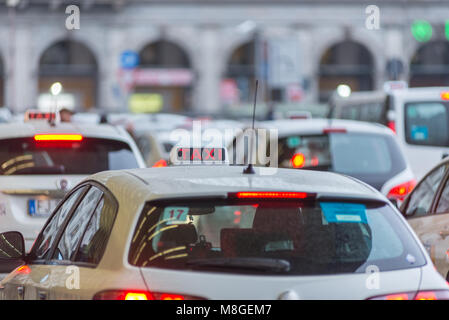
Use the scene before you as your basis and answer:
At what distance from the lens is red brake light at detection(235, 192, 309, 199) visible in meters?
4.61

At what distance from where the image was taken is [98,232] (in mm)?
4961

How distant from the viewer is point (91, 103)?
64188 millimetres

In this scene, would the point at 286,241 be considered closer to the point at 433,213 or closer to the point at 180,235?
the point at 180,235

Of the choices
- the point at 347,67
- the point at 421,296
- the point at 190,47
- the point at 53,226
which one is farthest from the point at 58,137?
the point at 347,67

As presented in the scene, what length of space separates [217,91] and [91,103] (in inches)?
263

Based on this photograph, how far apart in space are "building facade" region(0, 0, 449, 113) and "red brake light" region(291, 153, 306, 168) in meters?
50.3

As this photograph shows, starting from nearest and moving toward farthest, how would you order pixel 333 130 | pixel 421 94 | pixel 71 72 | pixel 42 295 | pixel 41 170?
pixel 42 295
pixel 41 170
pixel 333 130
pixel 421 94
pixel 71 72

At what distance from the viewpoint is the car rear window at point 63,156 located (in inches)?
373

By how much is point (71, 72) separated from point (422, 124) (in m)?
46.4

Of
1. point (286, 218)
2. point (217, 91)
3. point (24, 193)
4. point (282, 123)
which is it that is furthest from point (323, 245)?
point (217, 91)

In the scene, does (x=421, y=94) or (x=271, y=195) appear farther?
(x=421, y=94)

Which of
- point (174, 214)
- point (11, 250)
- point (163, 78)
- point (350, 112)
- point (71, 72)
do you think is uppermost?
point (174, 214)
